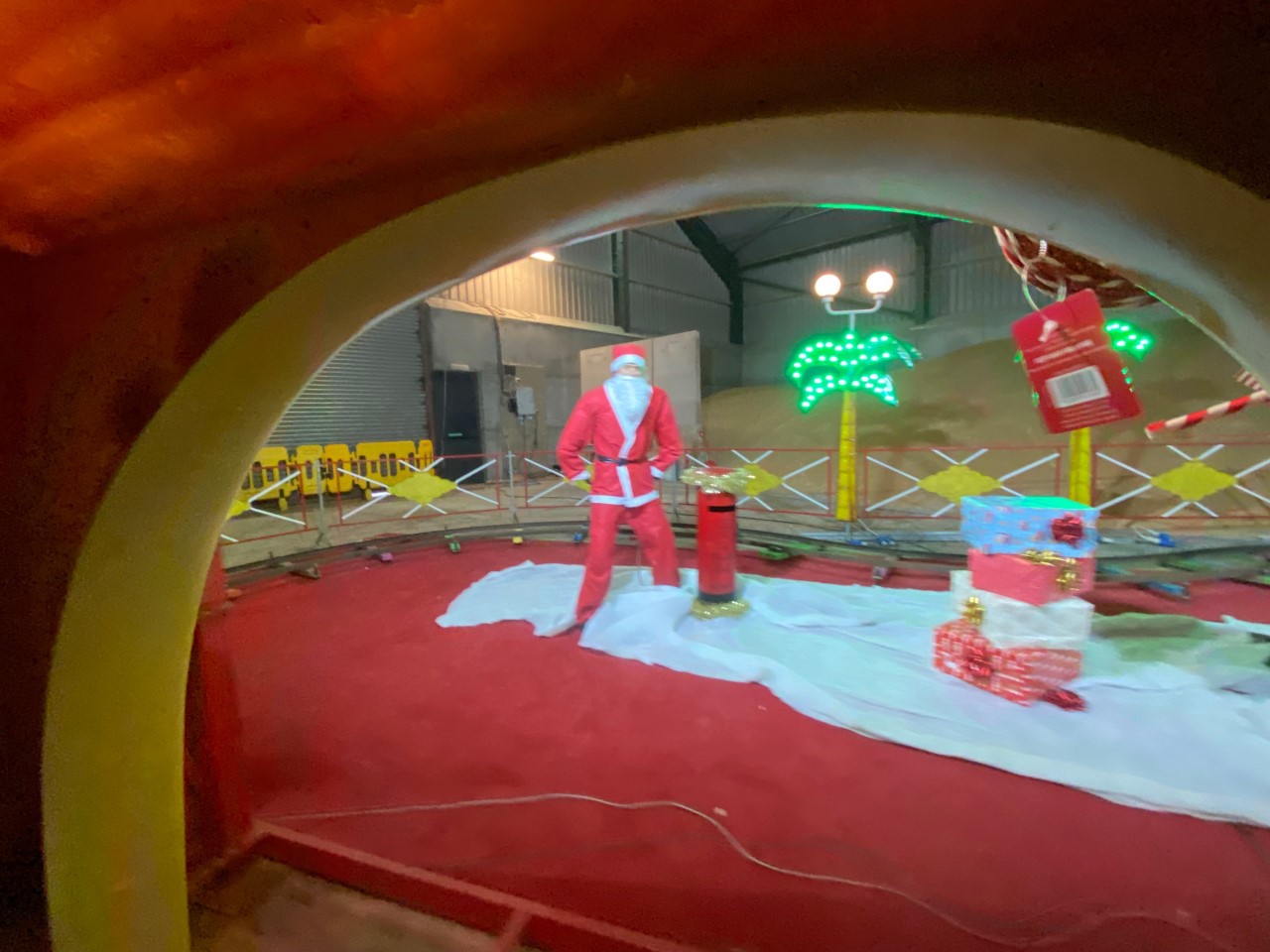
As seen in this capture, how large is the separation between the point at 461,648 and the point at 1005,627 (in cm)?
285

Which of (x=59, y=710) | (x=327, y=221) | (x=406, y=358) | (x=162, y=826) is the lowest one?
(x=162, y=826)

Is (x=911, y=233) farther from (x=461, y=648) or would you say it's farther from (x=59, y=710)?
(x=59, y=710)

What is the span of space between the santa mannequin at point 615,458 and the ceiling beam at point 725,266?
13.3m

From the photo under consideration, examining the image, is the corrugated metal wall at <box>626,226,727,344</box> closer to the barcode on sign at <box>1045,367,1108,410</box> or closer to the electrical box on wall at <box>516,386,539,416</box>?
the electrical box on wall at <box>516,386,539,416</box>

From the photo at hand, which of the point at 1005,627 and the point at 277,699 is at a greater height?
the point at 1005,627

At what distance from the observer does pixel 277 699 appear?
9.20 ft

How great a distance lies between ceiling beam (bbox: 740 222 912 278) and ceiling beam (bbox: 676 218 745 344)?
475mm

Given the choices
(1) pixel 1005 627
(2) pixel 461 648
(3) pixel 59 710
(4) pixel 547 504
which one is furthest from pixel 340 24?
(4) pixel 547 504

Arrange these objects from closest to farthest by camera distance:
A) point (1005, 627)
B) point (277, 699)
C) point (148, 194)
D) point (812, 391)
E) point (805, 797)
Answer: point (148, 194) < point (805, 797) < point (1005, 627) < point (277, 699) < point (812, 391)

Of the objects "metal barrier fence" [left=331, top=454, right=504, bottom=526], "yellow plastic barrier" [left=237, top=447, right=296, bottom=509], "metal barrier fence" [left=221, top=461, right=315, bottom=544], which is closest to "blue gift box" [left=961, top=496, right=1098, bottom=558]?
"metal barrier fence" [left=331, top=454, right=504, bottom=526]

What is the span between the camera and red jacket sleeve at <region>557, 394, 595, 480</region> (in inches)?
144

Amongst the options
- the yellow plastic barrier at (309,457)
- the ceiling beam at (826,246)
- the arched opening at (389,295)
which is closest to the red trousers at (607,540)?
the arched opening at (389,295)

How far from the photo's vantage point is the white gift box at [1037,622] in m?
2.45

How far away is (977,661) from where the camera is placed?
2666 millimetres
